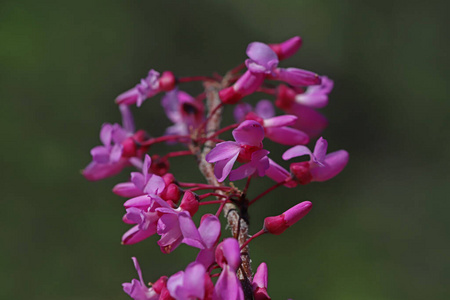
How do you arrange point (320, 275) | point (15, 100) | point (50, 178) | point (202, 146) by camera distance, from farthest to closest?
point (15, 100)
point (50, 178)
point (320, 275)
point (202, 146)

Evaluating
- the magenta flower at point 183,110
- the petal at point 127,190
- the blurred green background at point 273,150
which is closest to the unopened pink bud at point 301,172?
the petal at point 127,190

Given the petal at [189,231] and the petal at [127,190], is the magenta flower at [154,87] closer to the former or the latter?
the petal at [127,190]

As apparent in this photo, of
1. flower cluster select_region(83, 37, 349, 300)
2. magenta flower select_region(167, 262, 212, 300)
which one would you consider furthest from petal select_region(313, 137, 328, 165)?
magenta flower select_region(167, 262, 212, 300)

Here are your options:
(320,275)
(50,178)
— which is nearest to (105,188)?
(50,178)

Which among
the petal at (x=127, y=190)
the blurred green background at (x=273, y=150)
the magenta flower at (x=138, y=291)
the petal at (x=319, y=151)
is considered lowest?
the blurred green background at (x=273, y=150)

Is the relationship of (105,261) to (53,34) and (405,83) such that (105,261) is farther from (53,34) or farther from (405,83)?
(405,83)
